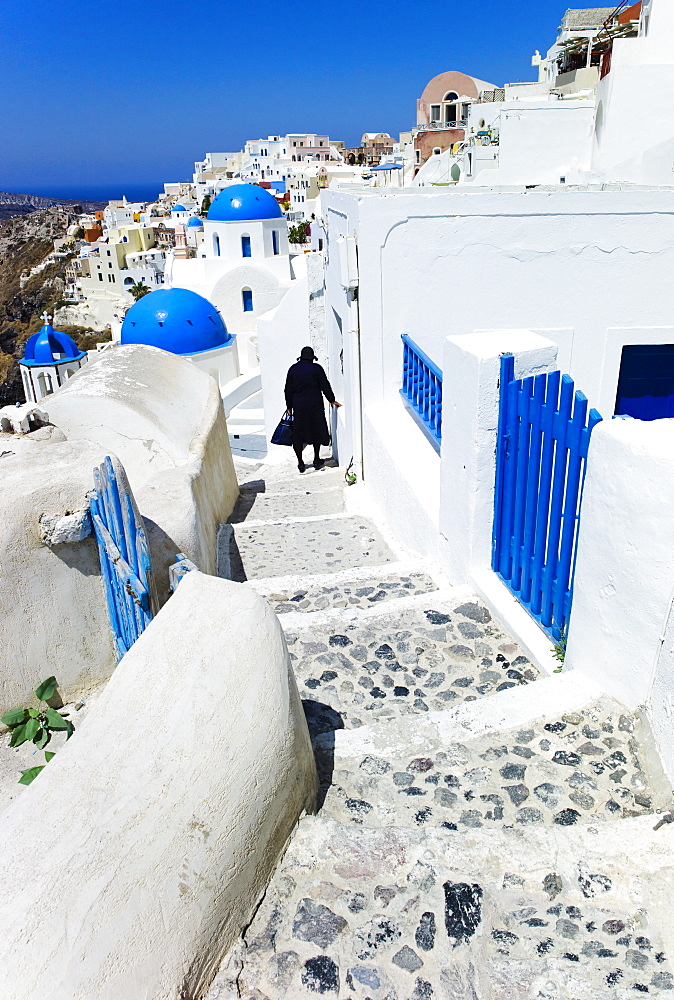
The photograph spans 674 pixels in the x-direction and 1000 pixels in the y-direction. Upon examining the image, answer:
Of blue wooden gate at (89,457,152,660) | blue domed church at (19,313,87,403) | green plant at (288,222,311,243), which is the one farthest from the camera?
green plant at (288,222,311,243)

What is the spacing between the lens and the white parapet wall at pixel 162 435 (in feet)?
14.1

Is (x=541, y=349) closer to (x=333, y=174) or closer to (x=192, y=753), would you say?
(x=192, y=753)

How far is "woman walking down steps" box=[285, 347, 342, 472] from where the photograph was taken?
8.55 meters

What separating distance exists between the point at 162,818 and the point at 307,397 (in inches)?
283

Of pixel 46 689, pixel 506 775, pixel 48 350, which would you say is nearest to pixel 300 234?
pixel 48 350

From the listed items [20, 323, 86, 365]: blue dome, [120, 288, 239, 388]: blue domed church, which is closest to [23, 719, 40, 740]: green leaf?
[120, 288, 239, 388]: blue domed church

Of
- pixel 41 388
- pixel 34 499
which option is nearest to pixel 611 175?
pixel 34 499

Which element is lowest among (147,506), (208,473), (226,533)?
(226,533)

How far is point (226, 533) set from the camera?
655 centimetres

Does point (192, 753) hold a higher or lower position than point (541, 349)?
lower

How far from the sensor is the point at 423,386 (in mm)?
5809

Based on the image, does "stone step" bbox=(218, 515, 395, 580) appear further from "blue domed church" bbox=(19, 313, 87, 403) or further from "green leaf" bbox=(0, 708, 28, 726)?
"blue domed church" bbox=(19, 313, 87, 403)

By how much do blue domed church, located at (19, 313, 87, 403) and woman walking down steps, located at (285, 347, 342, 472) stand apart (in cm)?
1077

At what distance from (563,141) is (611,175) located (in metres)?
3.80
